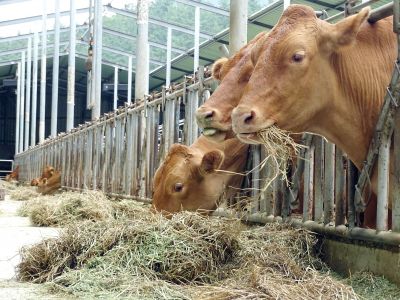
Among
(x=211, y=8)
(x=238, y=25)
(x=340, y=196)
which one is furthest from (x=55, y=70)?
(x=340, y=196)

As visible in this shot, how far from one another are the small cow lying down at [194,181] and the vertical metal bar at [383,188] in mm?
1995

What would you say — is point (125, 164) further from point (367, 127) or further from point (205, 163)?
point (367, 127)

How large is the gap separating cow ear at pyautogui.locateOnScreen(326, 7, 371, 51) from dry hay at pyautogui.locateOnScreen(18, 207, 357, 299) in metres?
1.27

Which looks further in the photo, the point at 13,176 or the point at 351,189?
the point at 13,176

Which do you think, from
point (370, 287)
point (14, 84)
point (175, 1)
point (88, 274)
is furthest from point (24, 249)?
point (14, 84)

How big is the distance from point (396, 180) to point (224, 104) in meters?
1.54

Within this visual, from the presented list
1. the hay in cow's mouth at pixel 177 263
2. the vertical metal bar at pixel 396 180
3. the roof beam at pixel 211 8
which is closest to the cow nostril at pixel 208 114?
the hay in cow's mouth at pixel 177 263

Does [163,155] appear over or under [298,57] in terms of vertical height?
under

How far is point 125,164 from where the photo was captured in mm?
11242

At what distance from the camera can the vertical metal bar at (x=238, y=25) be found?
23.0 feet

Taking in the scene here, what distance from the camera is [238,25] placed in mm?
7027

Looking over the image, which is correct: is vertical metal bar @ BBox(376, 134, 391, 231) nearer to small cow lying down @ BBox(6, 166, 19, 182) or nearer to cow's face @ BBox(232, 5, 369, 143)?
cow's face @ BBox(232, 5, 369, 143)

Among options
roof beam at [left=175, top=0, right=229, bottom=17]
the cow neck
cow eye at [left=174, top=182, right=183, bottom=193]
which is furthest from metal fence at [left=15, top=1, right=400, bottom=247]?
roof beam at [left=175, top=0, right=229, bottom=17]

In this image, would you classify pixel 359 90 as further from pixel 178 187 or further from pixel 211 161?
pixel 178 187
